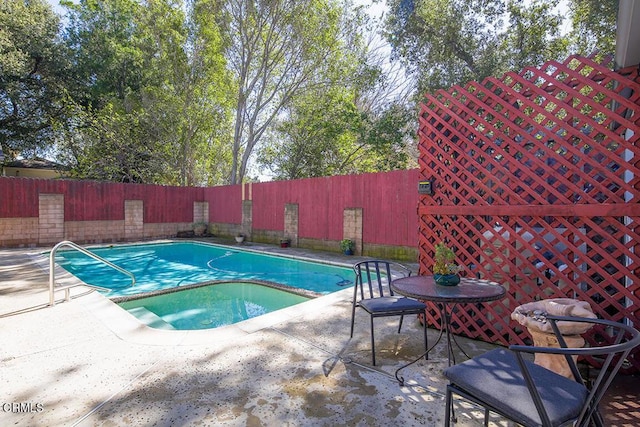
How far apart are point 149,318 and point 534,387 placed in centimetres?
436

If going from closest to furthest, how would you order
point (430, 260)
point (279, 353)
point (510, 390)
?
point (510, 390), point (279, 353), point (430, 260)

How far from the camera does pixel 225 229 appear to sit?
→ 1244 centimetres

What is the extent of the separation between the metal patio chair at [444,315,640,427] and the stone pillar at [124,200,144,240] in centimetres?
1260

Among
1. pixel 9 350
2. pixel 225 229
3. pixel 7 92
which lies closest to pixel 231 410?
pixel 9 350

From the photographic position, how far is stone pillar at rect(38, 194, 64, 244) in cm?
978

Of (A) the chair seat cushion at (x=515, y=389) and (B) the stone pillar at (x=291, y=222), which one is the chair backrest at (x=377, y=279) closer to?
(A) the chair seat cushion at (x=515, y=389)

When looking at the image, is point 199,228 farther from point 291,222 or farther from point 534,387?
point 534,387

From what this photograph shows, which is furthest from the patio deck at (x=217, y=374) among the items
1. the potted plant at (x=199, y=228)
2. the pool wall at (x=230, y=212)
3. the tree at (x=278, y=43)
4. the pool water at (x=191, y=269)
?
the tree at (x=278, y=43)

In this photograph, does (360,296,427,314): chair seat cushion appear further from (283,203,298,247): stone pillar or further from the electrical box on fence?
(283,203,298,247): stone pillar

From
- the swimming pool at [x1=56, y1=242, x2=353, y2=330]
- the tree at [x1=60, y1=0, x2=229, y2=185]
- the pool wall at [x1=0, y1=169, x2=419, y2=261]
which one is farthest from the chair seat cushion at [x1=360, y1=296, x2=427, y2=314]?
the tree at [x1=60, y1=0, x2=229, y2=185]

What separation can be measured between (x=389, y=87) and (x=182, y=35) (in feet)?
29.9

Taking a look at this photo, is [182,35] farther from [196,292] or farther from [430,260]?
[430,260]

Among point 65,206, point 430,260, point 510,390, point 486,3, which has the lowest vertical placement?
point 510,390

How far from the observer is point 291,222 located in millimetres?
10016
